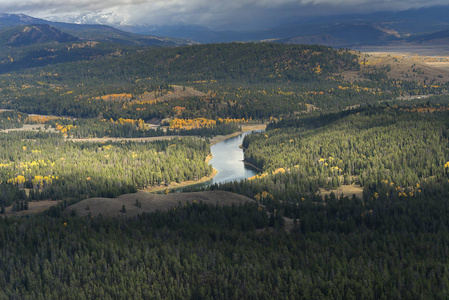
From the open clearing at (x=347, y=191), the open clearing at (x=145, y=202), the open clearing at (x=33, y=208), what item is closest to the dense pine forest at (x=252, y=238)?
the open clearing at (x=347, y=191)

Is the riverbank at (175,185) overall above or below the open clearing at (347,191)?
below

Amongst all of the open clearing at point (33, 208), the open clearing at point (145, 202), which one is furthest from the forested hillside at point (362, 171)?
the open clearing at point (33, 208)

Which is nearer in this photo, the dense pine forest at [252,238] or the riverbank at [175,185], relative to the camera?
the dense pine forest at [252,238]

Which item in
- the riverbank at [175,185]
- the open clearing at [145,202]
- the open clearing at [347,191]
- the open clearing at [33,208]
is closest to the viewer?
the open clearing at [145,202]

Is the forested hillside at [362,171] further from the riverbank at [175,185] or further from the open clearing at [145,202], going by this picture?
the riverbank at [175,185]

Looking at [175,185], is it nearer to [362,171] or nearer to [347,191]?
[347,191]

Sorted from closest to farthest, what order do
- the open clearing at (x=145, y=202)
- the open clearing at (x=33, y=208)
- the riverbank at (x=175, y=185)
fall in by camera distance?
the open clearing at (x=145, y=202), the open clearing at (x=33, y=208), the riverbank at (x=175, y=185)

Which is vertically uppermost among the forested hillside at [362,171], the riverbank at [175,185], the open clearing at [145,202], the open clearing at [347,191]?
the open clearing at [145,202]

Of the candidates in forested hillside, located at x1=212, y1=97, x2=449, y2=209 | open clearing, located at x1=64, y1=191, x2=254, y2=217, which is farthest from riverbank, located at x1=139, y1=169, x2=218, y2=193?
open clearing, located at x1=64, y1=191, x2=254, y2=217

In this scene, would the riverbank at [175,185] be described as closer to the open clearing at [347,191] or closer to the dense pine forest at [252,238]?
the dense pine forest at [252,238]

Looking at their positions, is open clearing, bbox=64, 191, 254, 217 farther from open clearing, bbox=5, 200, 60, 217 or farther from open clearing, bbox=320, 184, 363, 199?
open clearing, bbox=320, 184, 363, 199
